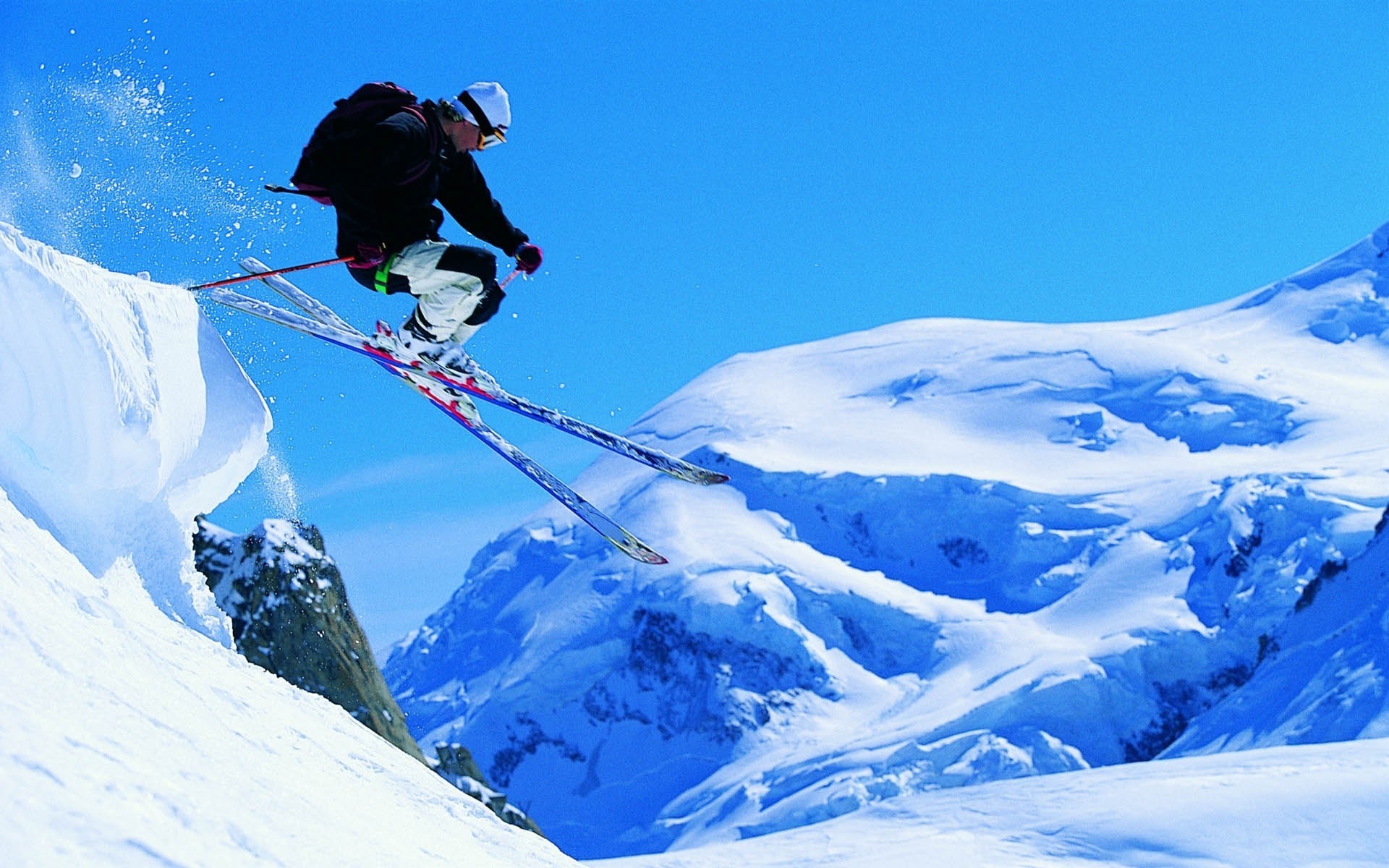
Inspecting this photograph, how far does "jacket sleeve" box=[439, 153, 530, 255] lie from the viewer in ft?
18.3

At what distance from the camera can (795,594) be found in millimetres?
77250

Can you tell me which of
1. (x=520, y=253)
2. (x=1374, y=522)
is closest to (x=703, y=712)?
(x=1374, y=522)

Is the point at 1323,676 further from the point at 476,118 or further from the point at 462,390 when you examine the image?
the point at 476,118

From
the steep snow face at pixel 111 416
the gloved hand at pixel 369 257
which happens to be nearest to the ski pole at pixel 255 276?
the gloved hand at pixel 369 257

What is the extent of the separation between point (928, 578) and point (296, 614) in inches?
3001

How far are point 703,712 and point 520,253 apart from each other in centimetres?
8182

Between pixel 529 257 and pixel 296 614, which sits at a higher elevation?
pixel 296 614

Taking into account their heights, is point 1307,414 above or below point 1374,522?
above

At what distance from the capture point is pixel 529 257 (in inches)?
231

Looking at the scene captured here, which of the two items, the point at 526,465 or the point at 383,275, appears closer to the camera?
the point at 383,275

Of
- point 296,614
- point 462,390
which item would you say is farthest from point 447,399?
point 296,614

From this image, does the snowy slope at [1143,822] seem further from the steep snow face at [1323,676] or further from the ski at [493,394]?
the steep snow face at [1323,676]

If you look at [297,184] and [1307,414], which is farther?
[1307,414]

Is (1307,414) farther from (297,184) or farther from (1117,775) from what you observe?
(297,184)
